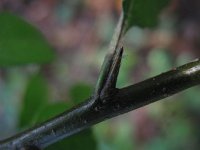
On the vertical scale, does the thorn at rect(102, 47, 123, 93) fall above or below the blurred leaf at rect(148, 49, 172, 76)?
above

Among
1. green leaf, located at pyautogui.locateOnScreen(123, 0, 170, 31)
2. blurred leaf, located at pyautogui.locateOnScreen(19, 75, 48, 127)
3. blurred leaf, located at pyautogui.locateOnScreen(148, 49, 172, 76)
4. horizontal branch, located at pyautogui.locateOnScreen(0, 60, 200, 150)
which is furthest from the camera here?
blurred leaf, located at pyautogui.locateOnScreen(148, 49, 172, 76)

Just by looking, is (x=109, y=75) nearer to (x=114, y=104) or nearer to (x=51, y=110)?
(x=114, y=104)

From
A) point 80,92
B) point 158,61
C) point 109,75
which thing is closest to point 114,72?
point 109,75

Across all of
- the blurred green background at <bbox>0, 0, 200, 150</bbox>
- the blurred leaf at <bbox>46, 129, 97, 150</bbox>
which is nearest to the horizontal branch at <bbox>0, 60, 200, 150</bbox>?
the blurred leaf at <bbox>46, 129, 97, 150</bbox>

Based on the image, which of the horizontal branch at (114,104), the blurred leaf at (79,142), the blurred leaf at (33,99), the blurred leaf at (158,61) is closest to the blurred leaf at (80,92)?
the blurred leaf at (33,99)

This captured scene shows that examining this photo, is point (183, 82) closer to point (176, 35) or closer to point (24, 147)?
point (24, 147)

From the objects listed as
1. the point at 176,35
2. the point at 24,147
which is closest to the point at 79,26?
the point at 176,35

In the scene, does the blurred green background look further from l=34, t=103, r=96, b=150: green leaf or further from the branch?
the branch
